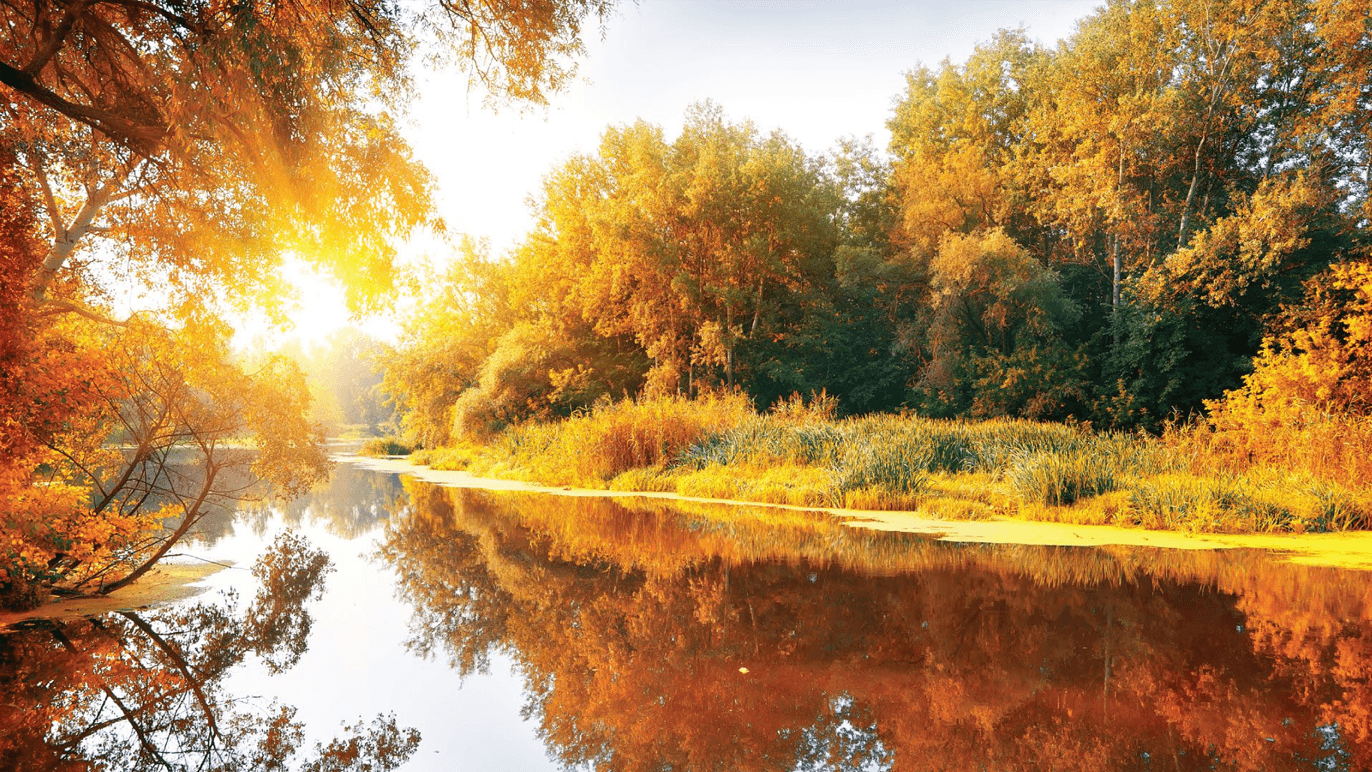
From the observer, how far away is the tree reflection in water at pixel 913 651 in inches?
→ 146

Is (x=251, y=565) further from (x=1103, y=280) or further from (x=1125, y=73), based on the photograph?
(x=1103, y=280)

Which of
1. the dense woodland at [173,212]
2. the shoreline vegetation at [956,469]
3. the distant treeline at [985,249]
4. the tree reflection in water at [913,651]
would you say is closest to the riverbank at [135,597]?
the dense woodland at [173,212]

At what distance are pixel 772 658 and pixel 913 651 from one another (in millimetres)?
997

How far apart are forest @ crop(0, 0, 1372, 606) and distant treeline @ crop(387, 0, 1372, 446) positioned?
15 cm

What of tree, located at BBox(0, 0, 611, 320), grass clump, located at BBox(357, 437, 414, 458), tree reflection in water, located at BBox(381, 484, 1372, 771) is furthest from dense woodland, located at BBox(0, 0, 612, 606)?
grass clump, located at BBox(357, 437, 414, 458)

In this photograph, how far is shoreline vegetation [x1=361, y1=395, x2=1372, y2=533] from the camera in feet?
32.6

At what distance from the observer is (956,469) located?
45.2ft

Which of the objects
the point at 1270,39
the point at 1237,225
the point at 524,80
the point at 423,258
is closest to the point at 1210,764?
the point at 524,80

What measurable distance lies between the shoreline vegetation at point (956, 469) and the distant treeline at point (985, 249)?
20.1 feet

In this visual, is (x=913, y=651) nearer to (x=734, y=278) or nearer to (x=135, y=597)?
(x=135, y=597)

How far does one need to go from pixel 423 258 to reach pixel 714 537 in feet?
83.3

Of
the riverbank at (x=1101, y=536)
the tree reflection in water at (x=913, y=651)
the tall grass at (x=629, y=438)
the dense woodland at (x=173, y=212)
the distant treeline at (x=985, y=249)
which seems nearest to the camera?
the tree reflection in water at (x=913, y=651)

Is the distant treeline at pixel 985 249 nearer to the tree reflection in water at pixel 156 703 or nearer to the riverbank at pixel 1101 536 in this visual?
the riverbank at pixel 1101 536

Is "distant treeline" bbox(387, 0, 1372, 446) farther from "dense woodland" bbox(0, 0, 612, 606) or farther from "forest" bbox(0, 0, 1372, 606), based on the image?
A: "dense woodland" bbox(0, 0, 612, 606)
